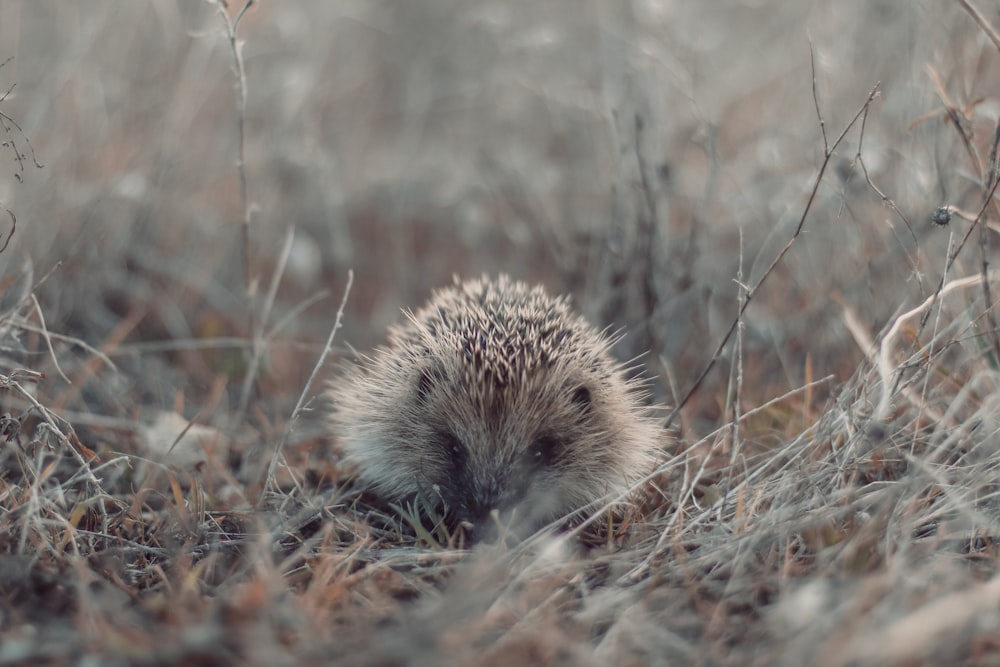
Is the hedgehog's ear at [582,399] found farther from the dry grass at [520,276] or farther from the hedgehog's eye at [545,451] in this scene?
the dry grass at [520,276]

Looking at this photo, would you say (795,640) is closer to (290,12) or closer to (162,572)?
(162,572)

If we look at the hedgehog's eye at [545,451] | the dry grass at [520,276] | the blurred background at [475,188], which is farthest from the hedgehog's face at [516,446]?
the blurred background at [475,188]

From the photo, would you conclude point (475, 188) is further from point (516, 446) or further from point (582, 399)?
point (516, 446)

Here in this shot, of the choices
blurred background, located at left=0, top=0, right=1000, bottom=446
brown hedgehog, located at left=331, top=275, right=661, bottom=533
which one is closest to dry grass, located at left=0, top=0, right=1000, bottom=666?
blurred background, located at left=0, top=0, right=1000, bottom=446

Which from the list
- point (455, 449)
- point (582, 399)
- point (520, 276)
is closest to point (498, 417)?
point (455, 449)

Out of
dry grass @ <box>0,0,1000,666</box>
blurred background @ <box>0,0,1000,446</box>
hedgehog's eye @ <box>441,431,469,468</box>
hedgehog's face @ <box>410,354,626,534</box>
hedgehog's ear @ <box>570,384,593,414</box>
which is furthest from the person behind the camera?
blurred background @ <box>0,0,1000,446</box>

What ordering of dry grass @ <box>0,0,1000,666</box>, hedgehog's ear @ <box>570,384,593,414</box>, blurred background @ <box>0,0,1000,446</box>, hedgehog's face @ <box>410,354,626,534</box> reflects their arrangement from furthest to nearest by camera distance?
1. blurred background @ <box>0,0,1000,446</box>
2. hedgehog's ear @ <box>570,384,593,414</box>
3. hedgehog's face @ <box>410,354,626,534</box>
4. dry grass @ <box>0,0,1000,666</box>

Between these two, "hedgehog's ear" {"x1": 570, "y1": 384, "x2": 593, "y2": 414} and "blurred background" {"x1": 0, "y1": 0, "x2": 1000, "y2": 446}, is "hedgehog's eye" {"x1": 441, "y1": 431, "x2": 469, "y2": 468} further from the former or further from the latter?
"blurred background" {"x1": 0, "y1": 0, "x2": 1000, "y2": 446}
